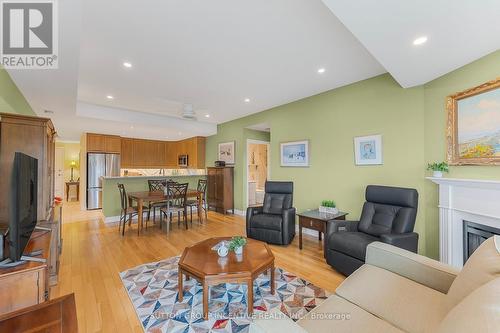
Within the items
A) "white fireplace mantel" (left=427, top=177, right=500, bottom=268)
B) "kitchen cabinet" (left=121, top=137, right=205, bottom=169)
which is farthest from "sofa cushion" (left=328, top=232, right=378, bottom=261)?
"kitchen cabinet" (left=121, top=137, right=205, bottom=169)

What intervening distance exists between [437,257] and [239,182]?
4155mm

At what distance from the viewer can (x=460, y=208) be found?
231 centimetres

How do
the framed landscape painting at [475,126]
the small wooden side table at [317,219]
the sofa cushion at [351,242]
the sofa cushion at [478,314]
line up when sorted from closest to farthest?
the sofa cushion at [478,314] → the framed landscape painting at [475,126] → the sofa cushion at [351,242] → the small wooden side table at [317,219]

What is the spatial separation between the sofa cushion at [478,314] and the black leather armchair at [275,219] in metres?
2.66

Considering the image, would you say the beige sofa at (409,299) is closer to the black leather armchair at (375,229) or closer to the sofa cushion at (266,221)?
the black leather armchair at (375,229)

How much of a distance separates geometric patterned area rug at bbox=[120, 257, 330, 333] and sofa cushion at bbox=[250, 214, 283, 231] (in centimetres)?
88

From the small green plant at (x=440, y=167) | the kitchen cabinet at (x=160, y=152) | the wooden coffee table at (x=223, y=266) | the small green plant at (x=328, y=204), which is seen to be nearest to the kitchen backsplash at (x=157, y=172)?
the kitchen cabinet at (x=160, y=152)

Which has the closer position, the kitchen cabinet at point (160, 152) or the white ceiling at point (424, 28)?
the white ceiling at point (424, 28)

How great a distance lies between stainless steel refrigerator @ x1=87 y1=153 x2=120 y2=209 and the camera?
6.29m

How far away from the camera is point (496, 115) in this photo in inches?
79.4

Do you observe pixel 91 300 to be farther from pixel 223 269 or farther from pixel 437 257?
pixel 437 257

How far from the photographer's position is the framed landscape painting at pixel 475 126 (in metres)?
2.03

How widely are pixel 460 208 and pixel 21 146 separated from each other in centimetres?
454

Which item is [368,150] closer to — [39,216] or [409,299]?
[409,299]
